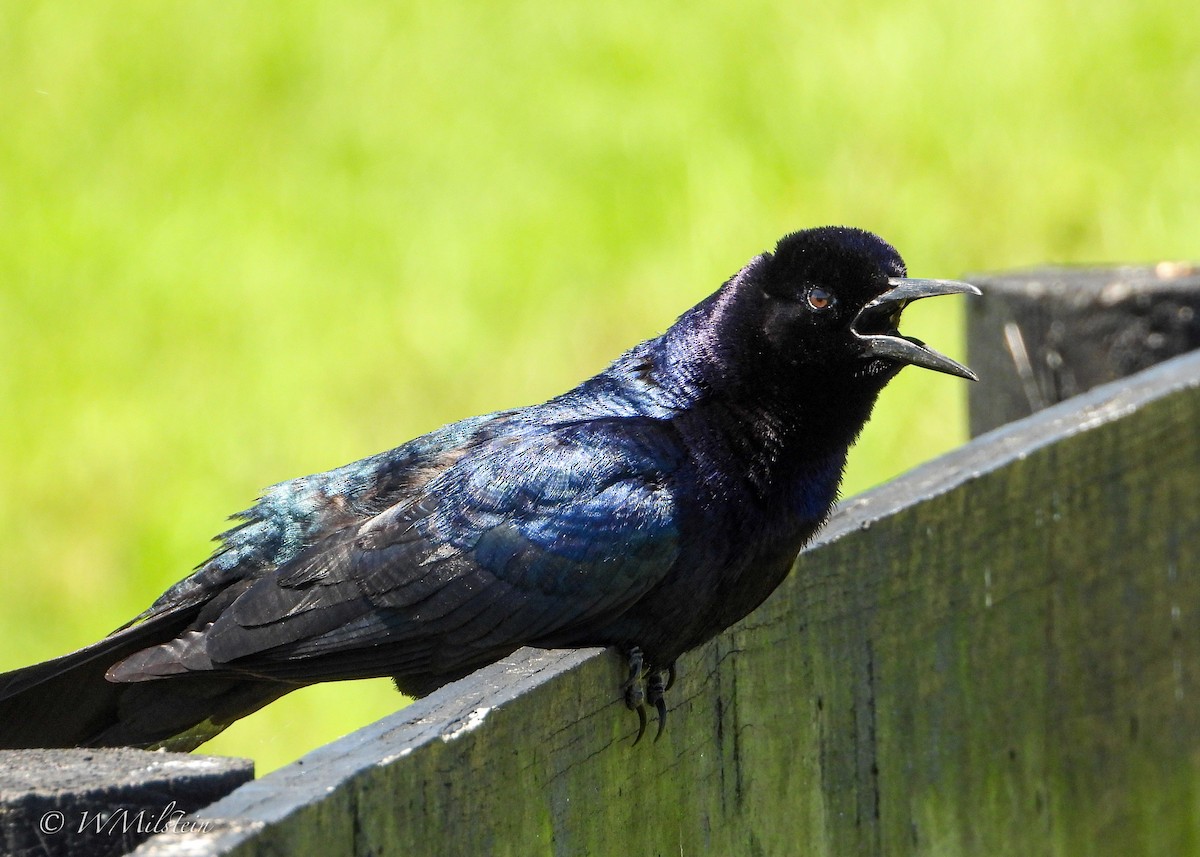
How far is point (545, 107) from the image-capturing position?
27.3 ft

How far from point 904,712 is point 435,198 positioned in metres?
5.36

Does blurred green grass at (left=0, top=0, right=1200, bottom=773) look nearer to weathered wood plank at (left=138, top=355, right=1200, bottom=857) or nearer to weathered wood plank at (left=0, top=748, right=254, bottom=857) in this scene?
weathered wood plank at (left=138, top=355, right=1200, bottom=857)

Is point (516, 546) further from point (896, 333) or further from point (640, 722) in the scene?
point (896, 333)

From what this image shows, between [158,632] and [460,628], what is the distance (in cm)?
58

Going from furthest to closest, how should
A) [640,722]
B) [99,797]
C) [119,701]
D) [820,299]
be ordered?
[820,299] → [119,701] → [640,722] → [99,797]

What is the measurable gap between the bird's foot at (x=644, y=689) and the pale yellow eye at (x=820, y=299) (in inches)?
40.0

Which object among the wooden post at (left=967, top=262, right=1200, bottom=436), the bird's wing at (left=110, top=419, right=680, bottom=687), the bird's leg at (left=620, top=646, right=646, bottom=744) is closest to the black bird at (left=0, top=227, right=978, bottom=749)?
the bird's wing at (left=110, top=419, right=680, bottom=687)

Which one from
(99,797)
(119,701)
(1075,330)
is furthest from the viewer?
(1075,330)

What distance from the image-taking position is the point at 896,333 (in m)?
3.56

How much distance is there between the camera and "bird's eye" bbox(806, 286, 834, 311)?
11.4 ft

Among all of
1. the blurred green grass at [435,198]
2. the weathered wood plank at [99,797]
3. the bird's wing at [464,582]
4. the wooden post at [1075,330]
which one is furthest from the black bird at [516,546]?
the blurred green grass at [435,198]

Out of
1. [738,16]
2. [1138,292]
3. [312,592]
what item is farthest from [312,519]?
[738,16]

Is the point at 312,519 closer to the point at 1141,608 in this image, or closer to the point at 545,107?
the point at 1141,608

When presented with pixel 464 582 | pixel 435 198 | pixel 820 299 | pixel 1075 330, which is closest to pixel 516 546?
pixel 464 582
